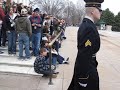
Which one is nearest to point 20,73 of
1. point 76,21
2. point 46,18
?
point 46,18

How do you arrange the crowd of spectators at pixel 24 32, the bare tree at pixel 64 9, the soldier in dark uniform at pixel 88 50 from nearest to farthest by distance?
1. the soldier in dark uniform at pixel 88 50
2. the crowd of spectators at pixel 24 32
3. the bare tree at pixel 64 9

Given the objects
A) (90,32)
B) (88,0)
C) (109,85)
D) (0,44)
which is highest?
(88,0)

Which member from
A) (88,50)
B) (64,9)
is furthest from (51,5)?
(88,50)

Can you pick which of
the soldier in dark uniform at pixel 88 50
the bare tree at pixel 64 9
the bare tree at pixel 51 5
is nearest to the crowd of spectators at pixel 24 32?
the soldier in dark uniform at pixel 88 50

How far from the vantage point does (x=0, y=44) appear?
12.1 meters

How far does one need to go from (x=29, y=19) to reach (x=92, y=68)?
7.99 meters

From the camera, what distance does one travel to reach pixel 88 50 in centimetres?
362

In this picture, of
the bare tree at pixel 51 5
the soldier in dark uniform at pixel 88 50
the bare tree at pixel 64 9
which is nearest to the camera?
the soldier in dark uniform at pixel 88 50

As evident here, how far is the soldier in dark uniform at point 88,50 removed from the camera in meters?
3.62

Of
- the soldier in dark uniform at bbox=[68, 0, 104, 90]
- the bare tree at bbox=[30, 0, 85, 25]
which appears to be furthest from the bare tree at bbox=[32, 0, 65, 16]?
the soldier in dark uniform at bbox=[68, 0, 104, 90]

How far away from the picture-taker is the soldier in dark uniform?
11.9 ft

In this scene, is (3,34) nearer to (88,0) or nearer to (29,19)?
(29,19)

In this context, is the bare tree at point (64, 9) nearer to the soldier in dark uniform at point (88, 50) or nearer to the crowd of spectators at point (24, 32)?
the crowd of spectators at point (24, 32)

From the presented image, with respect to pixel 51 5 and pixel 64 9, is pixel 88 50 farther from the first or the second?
pixel 64 9
